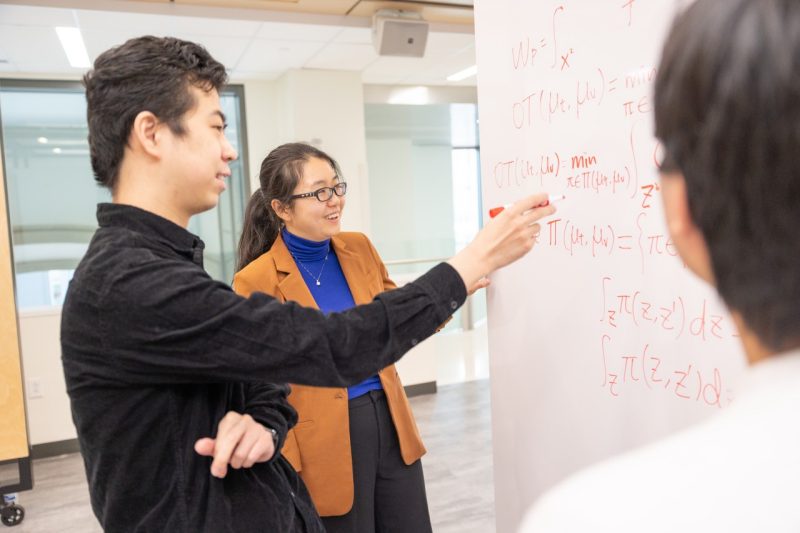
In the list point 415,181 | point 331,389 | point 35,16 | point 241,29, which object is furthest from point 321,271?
point 415,181

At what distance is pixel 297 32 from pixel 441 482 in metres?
2.89

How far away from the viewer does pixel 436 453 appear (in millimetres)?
3975

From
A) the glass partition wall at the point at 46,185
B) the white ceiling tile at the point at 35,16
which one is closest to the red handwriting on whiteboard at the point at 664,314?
the white ceiling tile at the point at 35,16

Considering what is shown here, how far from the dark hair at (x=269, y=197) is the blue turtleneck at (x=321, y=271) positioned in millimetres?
81

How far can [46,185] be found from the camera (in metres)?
4.73

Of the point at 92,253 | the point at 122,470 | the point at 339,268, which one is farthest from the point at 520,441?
the point at 92,253

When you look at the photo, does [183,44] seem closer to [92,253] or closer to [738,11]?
[92,253]

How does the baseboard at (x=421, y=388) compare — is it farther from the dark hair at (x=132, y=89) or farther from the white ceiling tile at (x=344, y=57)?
the dark hair at (x=132, y=89)

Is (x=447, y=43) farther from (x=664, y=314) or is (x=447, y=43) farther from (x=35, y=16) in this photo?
(x=664, y=314)

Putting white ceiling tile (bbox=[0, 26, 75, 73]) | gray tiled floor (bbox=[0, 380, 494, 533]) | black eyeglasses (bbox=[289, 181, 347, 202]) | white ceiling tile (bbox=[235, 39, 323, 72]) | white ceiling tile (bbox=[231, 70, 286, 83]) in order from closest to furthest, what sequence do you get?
black eyeglasses (bbox=[289, 181, 347, 202])
gray tiled floor (bbox=[0, 380, 494, 533])
white ceiling tile (bbox=[0, 26, 75, 73])
white ceiling tile (bbox=[235, 39, 323, 72])
white ceiling tile (bbox=[231, 70, 286, 83])

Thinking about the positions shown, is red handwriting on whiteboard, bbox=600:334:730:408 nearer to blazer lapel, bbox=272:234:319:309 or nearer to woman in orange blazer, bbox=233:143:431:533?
woman in orange blazer, bbox=233:143:431:533

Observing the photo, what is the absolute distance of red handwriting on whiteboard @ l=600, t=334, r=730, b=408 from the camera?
1132mm

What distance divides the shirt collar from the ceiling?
3063mm

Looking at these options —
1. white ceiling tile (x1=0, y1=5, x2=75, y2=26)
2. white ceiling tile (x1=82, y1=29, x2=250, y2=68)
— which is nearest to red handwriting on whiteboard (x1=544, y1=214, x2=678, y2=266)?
white ceiling tile (x1=0, y1=5, x2=75, y2=26)
